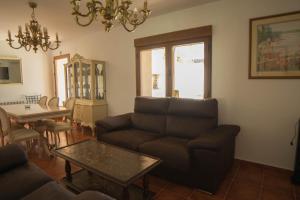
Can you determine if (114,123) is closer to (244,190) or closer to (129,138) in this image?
(129,138)

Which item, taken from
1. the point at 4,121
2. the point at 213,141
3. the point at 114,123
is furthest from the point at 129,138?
the point at 4,121

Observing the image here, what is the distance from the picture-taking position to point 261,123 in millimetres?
2664

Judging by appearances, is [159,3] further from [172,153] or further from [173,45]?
[172,153]

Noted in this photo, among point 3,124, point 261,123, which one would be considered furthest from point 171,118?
point 3,124

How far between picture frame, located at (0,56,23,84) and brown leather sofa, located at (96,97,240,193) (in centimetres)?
411

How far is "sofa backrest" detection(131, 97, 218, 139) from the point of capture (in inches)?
107

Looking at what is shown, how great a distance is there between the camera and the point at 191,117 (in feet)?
9.36

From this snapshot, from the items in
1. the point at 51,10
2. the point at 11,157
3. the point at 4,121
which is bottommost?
the point at 11,157

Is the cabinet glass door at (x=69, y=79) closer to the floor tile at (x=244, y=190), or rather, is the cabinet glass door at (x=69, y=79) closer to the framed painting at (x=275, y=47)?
the framed painting at (x=275, y=47)

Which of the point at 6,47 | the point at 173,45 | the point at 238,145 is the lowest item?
the point at 238,145

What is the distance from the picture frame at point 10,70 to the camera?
5.43m

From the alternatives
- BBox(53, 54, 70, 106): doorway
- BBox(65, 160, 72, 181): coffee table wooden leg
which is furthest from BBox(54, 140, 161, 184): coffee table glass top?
BBox(53, 54, 70, 106): doorway

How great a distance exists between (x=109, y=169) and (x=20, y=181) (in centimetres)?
70

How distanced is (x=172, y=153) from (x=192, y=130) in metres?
0.63
